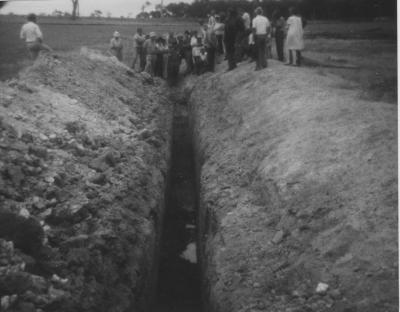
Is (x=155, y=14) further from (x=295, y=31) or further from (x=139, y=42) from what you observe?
(x=295, y=31)

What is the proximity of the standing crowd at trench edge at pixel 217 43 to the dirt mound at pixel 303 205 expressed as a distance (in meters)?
2.39

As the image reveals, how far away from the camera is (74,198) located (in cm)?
549

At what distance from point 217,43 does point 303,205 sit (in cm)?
956

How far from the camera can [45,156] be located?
6.13 meters

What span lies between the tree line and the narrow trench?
448 cm

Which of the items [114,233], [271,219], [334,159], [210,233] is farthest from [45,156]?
[334,159]

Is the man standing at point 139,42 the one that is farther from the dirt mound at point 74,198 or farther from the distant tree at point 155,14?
the distant tree at point 155,14

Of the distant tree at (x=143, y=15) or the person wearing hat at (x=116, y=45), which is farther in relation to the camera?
the distant tree at (x=143, y=15)

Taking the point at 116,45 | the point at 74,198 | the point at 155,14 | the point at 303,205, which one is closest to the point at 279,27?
the point at 116,45

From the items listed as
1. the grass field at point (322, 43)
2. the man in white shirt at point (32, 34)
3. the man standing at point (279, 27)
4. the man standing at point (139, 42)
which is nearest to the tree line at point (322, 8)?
the grass field at point (322, 43)

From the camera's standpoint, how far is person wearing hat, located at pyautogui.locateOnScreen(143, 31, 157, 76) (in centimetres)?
1498

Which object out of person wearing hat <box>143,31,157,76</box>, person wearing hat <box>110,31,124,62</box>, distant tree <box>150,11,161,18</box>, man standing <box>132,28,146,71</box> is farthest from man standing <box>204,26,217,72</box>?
distant tree <box>150,11,161,18</box>

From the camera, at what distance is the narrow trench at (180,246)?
605cm

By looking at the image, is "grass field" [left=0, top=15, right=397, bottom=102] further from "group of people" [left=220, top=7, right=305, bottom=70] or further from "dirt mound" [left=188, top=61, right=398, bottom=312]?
"dirt mound" [left=188, top=61, right=398, bottom=312]
